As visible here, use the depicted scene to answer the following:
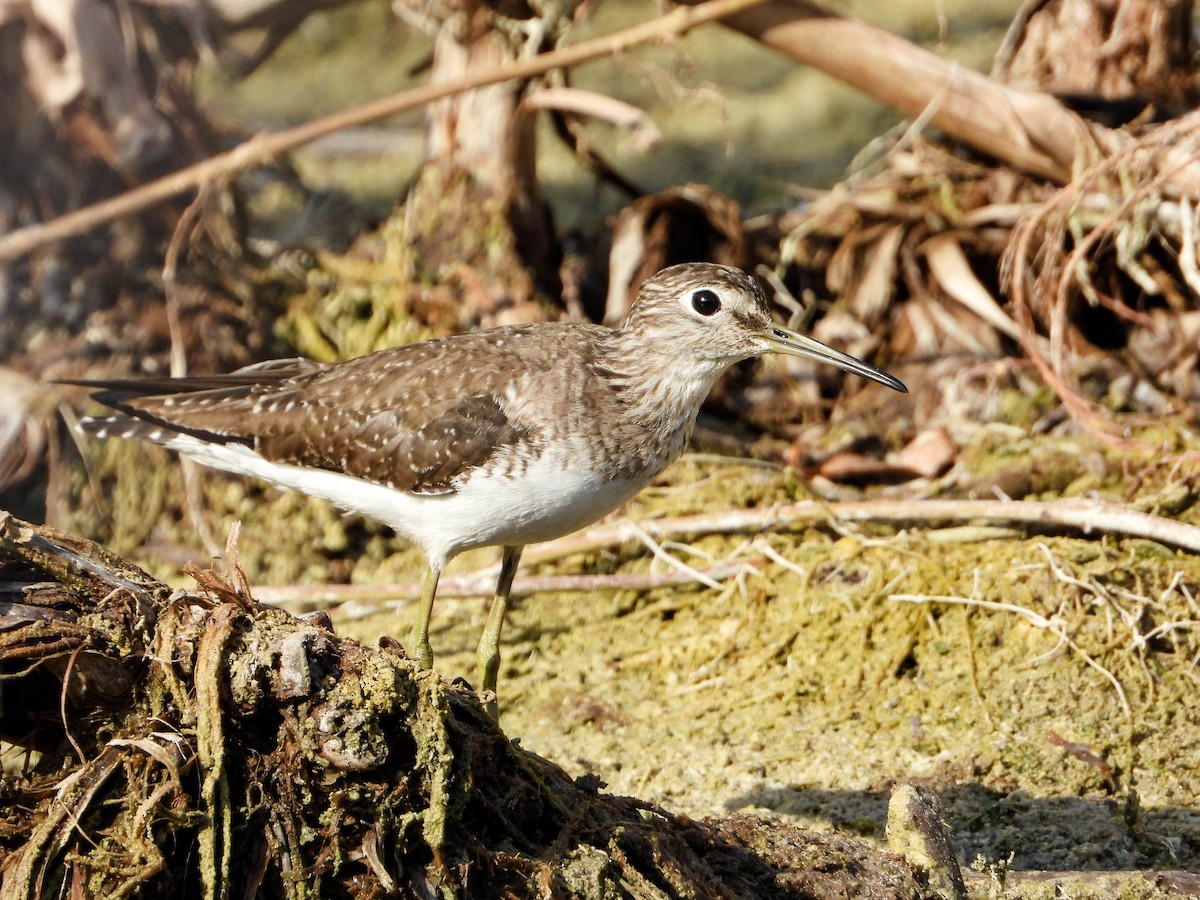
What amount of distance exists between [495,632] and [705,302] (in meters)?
1.46

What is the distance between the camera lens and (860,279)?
707cm

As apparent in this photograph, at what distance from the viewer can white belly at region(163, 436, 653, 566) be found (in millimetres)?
4355

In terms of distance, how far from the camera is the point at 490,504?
442 centimetres

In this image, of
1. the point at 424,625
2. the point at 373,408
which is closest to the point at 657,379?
the point at 373,408

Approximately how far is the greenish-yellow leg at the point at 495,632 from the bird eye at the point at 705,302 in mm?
1112

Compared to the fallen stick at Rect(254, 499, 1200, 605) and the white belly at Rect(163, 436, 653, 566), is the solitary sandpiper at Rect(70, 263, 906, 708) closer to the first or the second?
the white belly at Rect(163, 436, 653, 566)

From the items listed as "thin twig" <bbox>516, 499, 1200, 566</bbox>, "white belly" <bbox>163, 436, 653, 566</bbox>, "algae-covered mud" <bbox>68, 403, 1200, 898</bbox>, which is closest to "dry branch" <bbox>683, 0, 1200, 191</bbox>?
"algae-covered mud" <bbox>68, 403, 1200, 898</bbox>

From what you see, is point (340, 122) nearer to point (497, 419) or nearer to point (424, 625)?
point (497, 419)

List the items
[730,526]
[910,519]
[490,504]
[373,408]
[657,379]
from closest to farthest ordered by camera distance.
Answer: [490,504] < [657,379] < [373,408] < [910,519] < [730,526]

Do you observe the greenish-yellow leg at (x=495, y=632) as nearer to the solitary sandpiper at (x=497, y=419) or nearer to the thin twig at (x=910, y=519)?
the solitary sandpiper at (x=497, y=419)

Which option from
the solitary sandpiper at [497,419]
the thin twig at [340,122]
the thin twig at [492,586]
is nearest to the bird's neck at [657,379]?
the solitary sandpiper at [497,419]

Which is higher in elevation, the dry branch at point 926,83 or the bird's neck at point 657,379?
the dry branch at point 926,83

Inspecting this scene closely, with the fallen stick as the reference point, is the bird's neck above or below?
above

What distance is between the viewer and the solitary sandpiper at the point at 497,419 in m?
4.45
